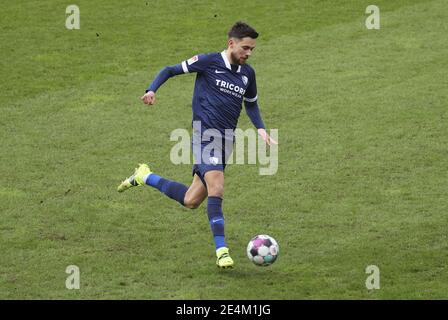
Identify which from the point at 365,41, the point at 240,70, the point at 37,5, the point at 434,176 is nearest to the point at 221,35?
the point at 365,41

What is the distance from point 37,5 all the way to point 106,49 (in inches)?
121

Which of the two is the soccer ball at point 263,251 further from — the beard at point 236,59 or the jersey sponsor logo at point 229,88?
the beard at point 236,59

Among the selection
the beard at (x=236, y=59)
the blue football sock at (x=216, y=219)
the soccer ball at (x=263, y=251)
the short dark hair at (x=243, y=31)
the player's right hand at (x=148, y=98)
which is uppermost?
the short dark hair at (x=243, y=31)

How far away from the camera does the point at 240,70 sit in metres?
10.9

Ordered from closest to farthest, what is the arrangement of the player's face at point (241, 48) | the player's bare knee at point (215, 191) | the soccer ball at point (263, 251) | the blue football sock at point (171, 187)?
1. the soccer ball at point (263, 251)
2. the player's bare knee at point (215, 191)
3. the player's face at point (241, 48)
4. the blue football sock at point (171, 187)

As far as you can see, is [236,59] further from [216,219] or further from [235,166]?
[235,166]

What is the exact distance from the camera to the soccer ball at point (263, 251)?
1008 centimetres

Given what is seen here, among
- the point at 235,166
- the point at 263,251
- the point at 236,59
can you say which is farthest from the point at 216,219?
the point at 235,166

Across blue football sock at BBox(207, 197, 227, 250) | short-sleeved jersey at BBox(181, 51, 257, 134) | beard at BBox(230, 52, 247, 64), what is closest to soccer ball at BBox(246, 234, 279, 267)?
blue football sock at BBox(207, 197, 227, 250)

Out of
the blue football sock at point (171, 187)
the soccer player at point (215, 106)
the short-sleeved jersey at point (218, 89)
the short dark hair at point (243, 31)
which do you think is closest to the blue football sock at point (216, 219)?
the soccer player at point (215, 106)

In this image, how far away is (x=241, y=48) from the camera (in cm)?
1058

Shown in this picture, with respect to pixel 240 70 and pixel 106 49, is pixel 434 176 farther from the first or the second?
pixel 106 49

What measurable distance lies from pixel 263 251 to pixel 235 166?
3994 millimetres

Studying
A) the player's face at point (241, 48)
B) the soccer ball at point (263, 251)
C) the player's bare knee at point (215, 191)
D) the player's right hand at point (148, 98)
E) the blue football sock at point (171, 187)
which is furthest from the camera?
the blue football sock at point (171, 187)
